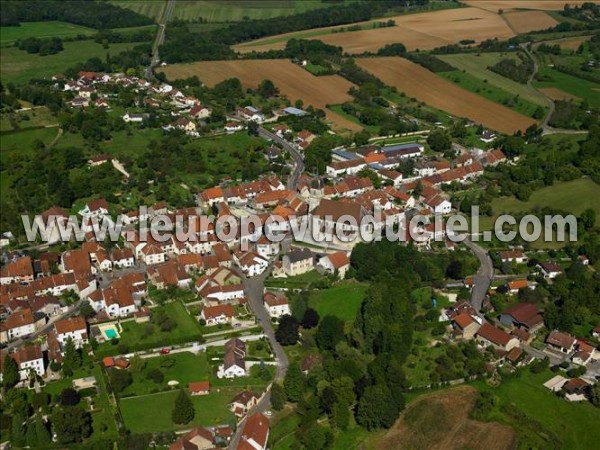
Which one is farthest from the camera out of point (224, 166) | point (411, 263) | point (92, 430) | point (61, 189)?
point (224, 166)

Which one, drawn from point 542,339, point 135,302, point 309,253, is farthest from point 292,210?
point 542,339

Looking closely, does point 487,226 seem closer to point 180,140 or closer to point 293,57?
point 180,140

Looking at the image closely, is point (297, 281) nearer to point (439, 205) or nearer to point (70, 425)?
point (439, 205)

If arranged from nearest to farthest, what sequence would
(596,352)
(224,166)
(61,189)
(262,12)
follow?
(596,352) < (61,189) < (224,166) < (262,12)

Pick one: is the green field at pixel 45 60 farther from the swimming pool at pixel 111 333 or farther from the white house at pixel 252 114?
the swimming pool at pixel 111 333

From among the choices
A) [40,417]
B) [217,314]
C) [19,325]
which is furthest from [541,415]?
[19,325]

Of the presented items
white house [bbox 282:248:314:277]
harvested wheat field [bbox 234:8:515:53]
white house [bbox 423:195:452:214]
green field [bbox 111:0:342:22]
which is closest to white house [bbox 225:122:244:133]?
white house [bbox 423:195:452:214]

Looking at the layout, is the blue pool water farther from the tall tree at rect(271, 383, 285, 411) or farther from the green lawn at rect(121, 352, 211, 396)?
the tall tree at rect(271, 383, 285, 411)
